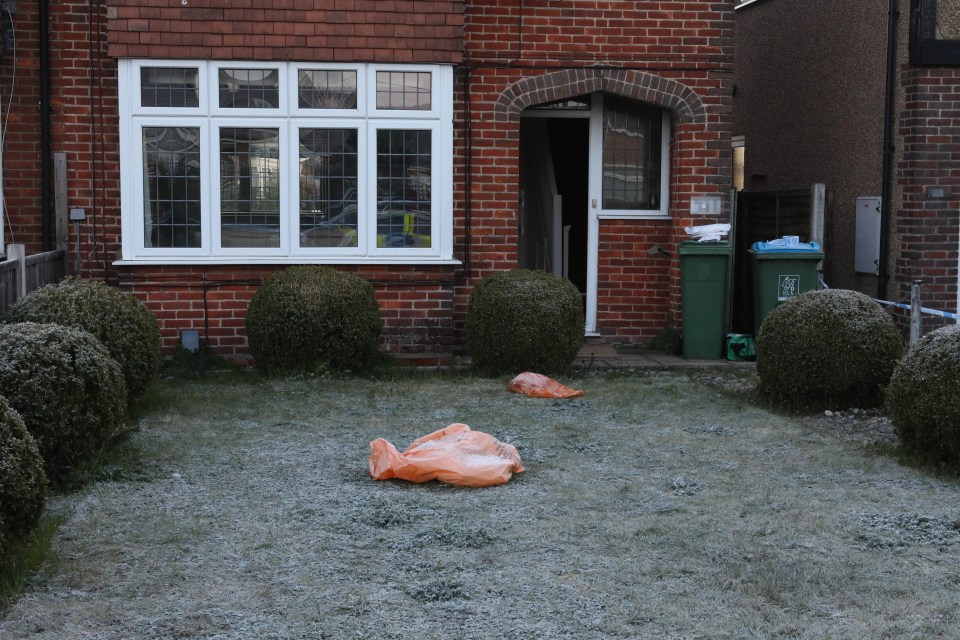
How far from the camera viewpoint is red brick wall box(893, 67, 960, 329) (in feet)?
37.8

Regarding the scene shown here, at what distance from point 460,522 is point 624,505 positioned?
3.00 ft

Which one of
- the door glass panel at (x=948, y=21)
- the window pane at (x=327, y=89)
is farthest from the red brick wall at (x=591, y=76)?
the door glass panel at (x=948, y=21)

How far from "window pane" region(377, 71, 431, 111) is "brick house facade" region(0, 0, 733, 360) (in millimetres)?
26

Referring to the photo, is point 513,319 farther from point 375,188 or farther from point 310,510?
point 310,510

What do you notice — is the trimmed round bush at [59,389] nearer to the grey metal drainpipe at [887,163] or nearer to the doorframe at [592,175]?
the doorframe at [592,175]

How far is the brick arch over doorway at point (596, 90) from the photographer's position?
11.2 metres

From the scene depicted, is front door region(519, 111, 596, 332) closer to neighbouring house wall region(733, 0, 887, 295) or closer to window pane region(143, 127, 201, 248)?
neighbouring house wall region(733, 0, 887, 295)

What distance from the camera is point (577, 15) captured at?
11.3m

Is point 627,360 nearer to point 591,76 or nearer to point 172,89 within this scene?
point 591,76

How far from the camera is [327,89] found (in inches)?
425

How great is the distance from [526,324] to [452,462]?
3511mm

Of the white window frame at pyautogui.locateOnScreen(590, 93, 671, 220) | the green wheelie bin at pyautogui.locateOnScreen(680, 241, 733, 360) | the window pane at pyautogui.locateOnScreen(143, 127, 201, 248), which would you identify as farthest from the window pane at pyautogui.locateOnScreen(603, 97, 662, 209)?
the window pane at pyautogui.locateOnScreen(143, 127, 201, 248)

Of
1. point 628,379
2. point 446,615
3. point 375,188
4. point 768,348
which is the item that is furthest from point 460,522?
point 375,188

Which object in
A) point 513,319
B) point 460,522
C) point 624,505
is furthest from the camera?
point 513,319
